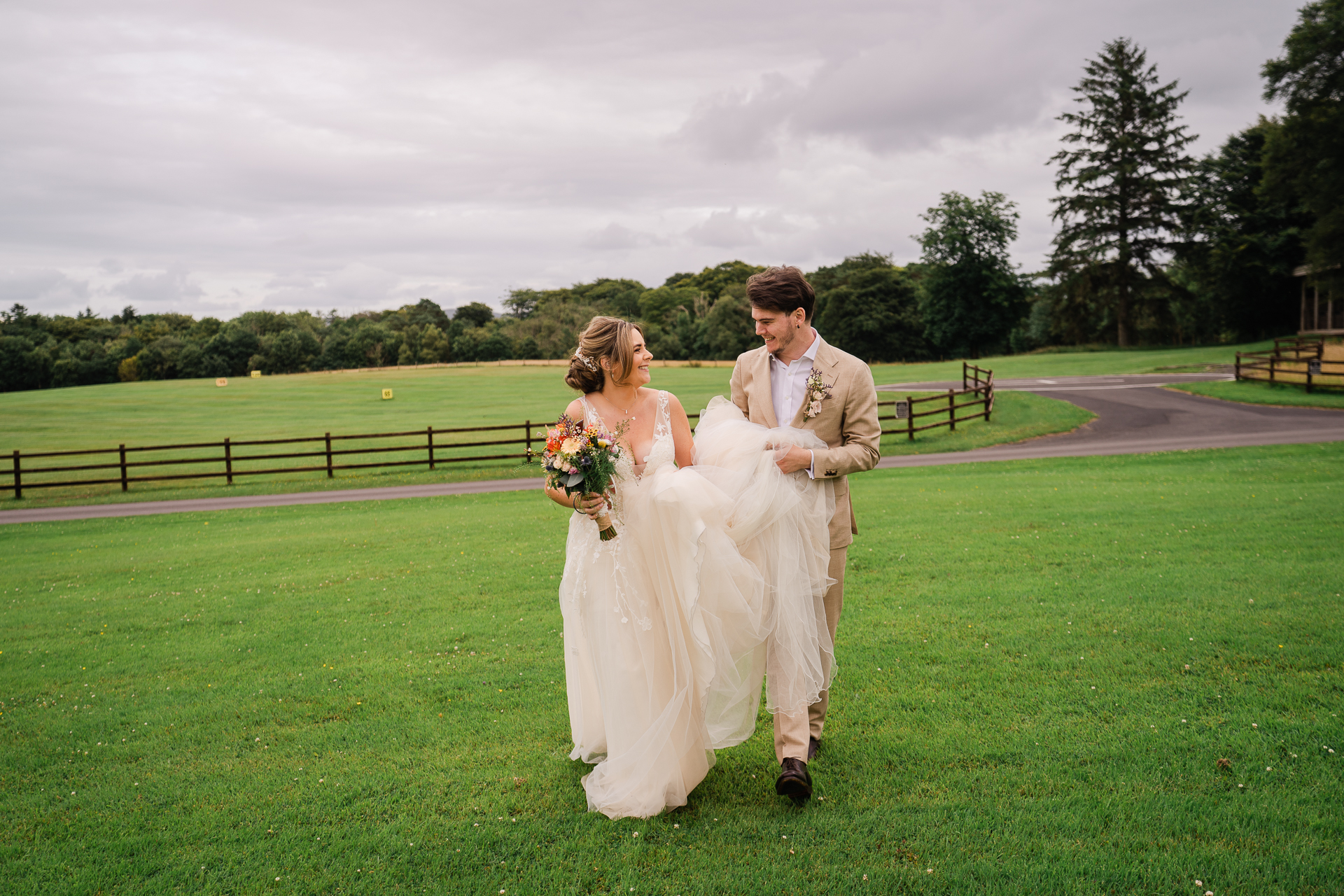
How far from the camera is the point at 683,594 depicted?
13.6 feet

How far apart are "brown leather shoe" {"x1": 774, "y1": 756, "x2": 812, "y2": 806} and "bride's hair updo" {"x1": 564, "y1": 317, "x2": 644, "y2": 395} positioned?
2243mm

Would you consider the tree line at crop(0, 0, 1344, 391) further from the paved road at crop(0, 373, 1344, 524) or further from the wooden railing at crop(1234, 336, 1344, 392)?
the paved road at crop(0, 373, 1344, 524)

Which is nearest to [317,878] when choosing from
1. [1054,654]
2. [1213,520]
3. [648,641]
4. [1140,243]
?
[648,641]

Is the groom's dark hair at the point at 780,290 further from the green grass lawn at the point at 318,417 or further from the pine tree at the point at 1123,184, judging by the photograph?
the pine tree at the point at 1123,184

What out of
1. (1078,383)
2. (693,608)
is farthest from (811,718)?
(1078,383)

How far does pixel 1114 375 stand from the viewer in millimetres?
40906

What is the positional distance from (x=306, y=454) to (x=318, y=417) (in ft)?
73.9

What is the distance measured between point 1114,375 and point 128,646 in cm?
4418

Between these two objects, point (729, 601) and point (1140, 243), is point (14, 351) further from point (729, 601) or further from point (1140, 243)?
point (1140, 243)

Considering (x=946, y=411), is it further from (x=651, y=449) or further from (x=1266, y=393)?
(x=651, y=449)

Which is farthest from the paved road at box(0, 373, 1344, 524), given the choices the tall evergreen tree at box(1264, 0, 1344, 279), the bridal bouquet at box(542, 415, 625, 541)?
the tall evergreen tree at box(1264, 0, 1344, 279)

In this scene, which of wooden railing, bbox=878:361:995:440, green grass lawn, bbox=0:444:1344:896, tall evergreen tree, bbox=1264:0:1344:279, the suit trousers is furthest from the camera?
tall evergreen tree, bbox=1264:0:1344:279

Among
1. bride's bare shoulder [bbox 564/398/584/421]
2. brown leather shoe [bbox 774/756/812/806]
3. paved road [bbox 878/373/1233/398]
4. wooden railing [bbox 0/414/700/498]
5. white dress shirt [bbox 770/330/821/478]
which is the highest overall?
white dress shirt [bbox 770/330/821/478]

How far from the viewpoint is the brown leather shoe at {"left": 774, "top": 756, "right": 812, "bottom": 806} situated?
13.1 ft
